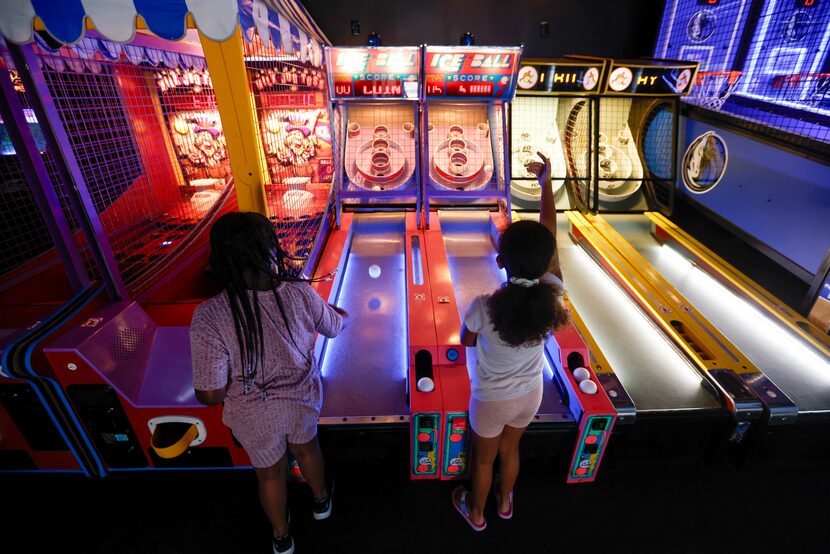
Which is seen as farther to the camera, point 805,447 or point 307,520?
point 805,447

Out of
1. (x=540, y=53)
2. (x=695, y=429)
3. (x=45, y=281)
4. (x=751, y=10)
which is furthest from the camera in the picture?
(x=540, y=53)

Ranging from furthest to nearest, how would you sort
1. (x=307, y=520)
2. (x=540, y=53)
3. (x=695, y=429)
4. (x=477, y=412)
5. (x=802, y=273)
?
(x=540, y=53) → (x=802, y=273) → (x=695, y=429) → (x=307, y=520) → (x=477, y=412)

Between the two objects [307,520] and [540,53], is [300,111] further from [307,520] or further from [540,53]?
[540,53]

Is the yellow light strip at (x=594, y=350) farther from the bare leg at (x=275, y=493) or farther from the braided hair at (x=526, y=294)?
the bare leg at (x=275, y=493)

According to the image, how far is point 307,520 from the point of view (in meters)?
2.30

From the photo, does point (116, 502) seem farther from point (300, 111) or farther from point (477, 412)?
point (300, 111)

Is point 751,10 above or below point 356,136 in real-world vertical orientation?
above

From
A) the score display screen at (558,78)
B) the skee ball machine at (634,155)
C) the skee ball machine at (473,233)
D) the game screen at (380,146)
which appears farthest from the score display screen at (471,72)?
the skee ball machine at (634,155)

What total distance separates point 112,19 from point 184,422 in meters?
1.99

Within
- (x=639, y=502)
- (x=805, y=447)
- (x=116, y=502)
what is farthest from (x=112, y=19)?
(x=805, y=447)

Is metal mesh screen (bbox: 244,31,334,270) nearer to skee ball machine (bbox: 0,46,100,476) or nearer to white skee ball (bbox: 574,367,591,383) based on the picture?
skee ball machine (bbox: 0,46,100,476)

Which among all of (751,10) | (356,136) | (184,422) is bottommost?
(184,422)

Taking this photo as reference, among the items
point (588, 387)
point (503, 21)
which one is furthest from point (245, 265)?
point (503, 21)

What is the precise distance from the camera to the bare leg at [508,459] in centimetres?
201
